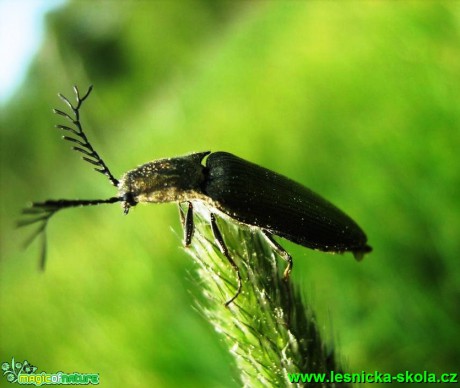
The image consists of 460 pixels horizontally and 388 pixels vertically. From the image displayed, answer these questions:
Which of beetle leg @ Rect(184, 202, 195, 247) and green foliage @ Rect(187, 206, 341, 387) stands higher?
beetle leg @ Rect(184, 202, 195, 247)

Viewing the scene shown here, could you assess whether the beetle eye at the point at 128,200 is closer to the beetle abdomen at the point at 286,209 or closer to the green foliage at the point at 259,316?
the beetle abdomen at the point at 286,209

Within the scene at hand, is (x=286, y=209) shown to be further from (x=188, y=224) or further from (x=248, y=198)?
(x=188, y=224)

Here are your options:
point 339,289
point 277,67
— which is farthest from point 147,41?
point 339,289

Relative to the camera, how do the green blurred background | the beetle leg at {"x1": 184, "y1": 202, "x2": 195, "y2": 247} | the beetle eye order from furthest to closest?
the green blurred background, the beetle eye, the beetle leg at {"x1": 184, "y1": 202, "x2": 195, "y2": 247}

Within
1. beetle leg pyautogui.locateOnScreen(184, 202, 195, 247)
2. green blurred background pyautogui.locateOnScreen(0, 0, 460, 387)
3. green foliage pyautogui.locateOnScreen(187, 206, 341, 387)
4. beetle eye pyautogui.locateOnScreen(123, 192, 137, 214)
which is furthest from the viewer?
green blurred background pyautogui.locateOnScreen(0, 0, 460, 387)

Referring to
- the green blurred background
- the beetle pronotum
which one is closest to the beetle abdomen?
the beetle pronotum

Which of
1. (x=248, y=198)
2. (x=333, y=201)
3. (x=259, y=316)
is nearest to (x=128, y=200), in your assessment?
(x=248, y=198)

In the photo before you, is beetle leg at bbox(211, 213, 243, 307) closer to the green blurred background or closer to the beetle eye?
the green blurred background
